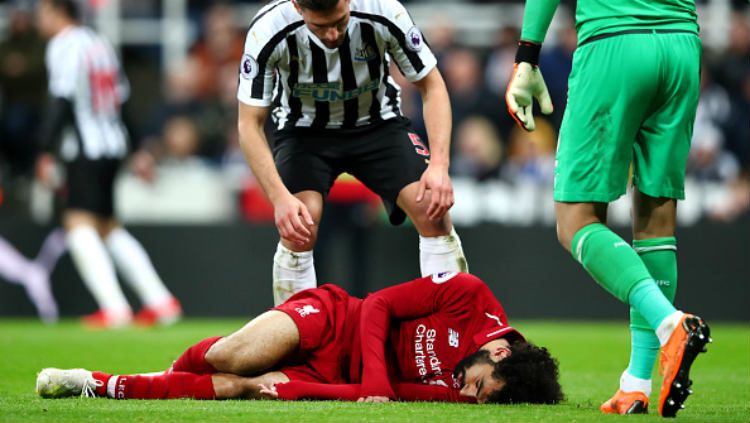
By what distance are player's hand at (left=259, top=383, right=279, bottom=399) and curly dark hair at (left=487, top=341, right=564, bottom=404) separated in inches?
31.5

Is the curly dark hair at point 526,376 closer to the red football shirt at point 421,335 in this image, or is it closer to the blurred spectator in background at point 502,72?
the red football shirt at point 421,335

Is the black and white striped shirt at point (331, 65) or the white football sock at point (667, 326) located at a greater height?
the black and white striped shirt at point (331, 65)

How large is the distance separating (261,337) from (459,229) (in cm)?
615

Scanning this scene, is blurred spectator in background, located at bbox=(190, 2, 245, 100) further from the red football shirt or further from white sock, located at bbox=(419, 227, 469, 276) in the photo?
the red football shirt

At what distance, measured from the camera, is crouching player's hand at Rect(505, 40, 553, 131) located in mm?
4531

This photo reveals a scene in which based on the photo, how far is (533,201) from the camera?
10.8m

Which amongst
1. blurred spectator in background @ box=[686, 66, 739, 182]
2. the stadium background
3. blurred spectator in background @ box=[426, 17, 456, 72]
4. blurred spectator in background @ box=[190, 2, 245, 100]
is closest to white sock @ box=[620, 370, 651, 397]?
the stadium background

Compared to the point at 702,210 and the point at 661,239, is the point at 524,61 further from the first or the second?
the point at 702,210

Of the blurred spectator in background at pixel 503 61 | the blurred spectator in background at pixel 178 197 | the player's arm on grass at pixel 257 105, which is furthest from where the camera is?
the blurred spectator in background at pixel 503 61

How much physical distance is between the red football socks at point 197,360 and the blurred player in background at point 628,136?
4.56ft

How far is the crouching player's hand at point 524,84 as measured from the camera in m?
4.53

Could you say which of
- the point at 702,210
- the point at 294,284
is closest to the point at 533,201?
the point at 702,210

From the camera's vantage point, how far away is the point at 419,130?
11328mm

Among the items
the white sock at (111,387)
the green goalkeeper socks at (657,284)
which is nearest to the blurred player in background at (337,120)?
the white sock at (111,387)
